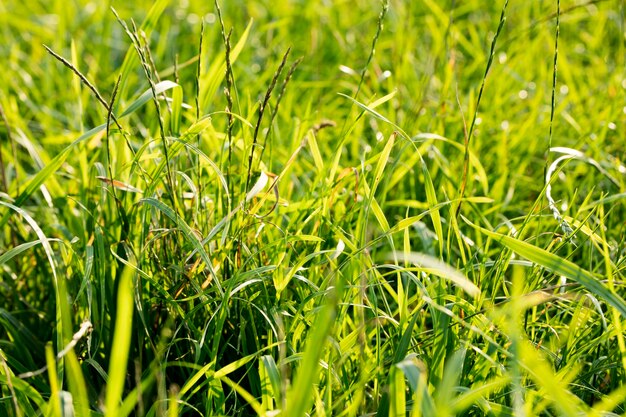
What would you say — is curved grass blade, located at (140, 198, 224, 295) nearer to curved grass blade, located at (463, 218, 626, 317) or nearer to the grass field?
the grass field

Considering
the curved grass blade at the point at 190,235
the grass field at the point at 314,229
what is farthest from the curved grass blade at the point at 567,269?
the curved grass blade at the point at 190,235

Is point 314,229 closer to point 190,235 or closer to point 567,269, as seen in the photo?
point 190,235

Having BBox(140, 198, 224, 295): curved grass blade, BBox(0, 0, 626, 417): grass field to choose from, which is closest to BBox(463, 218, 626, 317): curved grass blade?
BBox(0, 0, 626, 417): grass field

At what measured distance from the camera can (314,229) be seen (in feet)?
5.09

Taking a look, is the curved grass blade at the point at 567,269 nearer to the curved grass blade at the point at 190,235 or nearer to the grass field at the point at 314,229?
the grass field at the point at 314,229

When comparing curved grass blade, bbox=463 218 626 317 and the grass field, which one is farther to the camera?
the grass field

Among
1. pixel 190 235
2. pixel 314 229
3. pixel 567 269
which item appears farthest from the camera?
pixel 314 229

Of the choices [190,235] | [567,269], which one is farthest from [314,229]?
[567,269]

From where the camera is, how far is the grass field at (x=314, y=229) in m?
1.23

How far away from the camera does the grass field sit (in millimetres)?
1227

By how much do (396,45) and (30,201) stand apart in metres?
1.35

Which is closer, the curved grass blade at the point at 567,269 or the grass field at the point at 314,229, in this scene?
the curved grass blade at the point at 567,269

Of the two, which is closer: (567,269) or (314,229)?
(567,269)

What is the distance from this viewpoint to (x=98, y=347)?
1476mm
